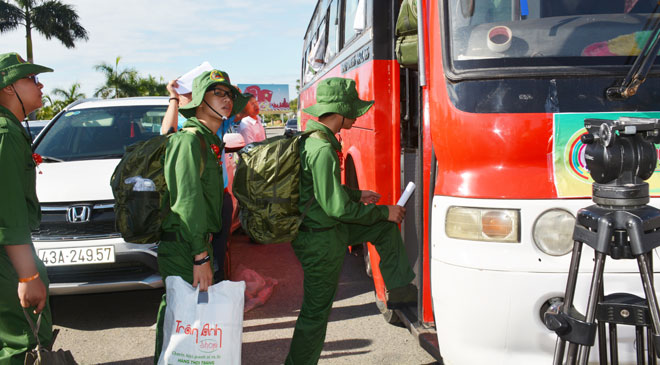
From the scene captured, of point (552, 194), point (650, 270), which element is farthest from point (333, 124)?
point (650, 270)

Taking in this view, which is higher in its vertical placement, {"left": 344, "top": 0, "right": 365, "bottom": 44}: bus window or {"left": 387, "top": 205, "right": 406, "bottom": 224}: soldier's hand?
{"left": 344, "top": 0, "right": 365, "bottom": 44}: bus window

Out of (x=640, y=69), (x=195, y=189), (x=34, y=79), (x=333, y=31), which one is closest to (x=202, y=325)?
(x=195, y=189)

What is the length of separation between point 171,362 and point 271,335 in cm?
172

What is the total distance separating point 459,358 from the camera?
263 centimetres

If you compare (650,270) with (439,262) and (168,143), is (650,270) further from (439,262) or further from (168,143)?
(168,143)

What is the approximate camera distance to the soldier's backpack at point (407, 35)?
130 inches

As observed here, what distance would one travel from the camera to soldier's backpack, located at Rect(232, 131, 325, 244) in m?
2.92

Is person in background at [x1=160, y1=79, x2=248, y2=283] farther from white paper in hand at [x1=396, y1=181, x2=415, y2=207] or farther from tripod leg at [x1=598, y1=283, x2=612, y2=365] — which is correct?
tripod leg at [x1=598, y1=283, x2=612, y2=365]

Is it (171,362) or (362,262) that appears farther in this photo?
(362,262)

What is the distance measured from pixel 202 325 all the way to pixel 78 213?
87.6 inches

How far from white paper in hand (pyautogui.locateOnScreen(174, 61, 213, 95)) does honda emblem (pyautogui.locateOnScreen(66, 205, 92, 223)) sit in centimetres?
120

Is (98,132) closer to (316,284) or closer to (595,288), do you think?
(316,284)

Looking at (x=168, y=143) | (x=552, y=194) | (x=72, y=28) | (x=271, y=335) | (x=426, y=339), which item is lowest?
(x=271, y=335)

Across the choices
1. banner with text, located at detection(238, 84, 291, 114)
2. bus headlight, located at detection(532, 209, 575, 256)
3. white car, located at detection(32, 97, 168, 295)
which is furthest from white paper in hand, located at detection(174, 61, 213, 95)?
banner with text, located at detection(238, 84, 291, 114)
